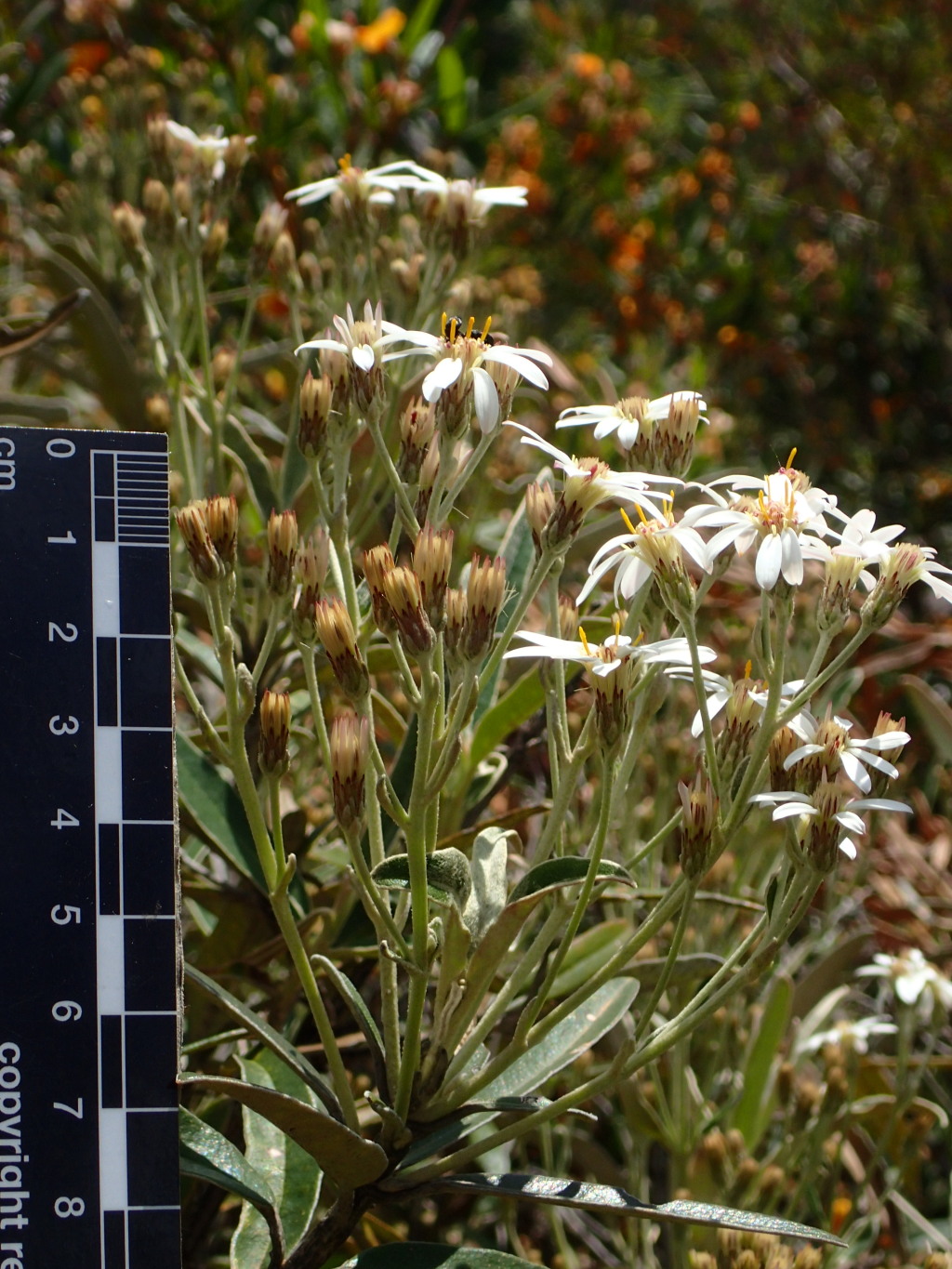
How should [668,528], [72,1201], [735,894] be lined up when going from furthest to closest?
[735,894] → [668,528] → [72,1201]

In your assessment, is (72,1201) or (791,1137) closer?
(72,1201)

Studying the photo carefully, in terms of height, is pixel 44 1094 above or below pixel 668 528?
below

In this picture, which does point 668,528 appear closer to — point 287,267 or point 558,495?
point 558,495

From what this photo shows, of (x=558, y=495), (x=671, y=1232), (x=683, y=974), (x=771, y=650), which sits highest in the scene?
(x=558, y=495)

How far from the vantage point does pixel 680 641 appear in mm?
986

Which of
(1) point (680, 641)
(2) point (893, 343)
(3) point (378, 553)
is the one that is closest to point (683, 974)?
(1) point (680, 641)

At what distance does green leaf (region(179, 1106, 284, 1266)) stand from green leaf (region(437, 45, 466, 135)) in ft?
8.46

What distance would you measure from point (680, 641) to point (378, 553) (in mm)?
236

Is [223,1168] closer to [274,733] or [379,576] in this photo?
[274,733]

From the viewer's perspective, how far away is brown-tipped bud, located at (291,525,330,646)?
999mm

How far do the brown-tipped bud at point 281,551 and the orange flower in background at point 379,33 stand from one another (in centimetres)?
225

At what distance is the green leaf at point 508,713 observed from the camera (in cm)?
131

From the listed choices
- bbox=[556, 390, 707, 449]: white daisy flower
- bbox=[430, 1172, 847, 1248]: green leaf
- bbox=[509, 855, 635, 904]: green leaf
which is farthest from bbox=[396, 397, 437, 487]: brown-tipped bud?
bbox=[430, 1172, 847, 1248]: green leaf

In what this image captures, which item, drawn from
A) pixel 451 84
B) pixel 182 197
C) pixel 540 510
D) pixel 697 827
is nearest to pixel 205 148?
pixel 182 197
